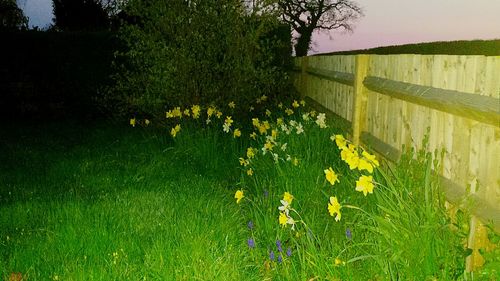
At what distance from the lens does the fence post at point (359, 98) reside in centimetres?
686

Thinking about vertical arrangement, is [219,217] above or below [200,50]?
below

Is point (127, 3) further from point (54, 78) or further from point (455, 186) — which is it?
point (455, 186)

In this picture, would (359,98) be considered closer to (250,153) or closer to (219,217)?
(250,153)

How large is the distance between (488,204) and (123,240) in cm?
254

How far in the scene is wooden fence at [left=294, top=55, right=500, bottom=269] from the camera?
144 inches

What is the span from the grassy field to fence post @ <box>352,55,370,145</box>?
43cm

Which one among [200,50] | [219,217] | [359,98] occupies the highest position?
[200,50]

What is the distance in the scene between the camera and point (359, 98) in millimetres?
6902

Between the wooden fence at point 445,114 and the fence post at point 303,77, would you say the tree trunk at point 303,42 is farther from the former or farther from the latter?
the wooden fence at point 445,114

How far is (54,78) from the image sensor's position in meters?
13.5

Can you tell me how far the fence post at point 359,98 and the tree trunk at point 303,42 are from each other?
3280 cm

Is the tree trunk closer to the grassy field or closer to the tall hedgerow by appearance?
the tall hedgerow

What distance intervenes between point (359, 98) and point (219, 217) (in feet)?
8.29

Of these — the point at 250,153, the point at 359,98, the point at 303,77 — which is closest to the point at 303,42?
the point at 303,77
